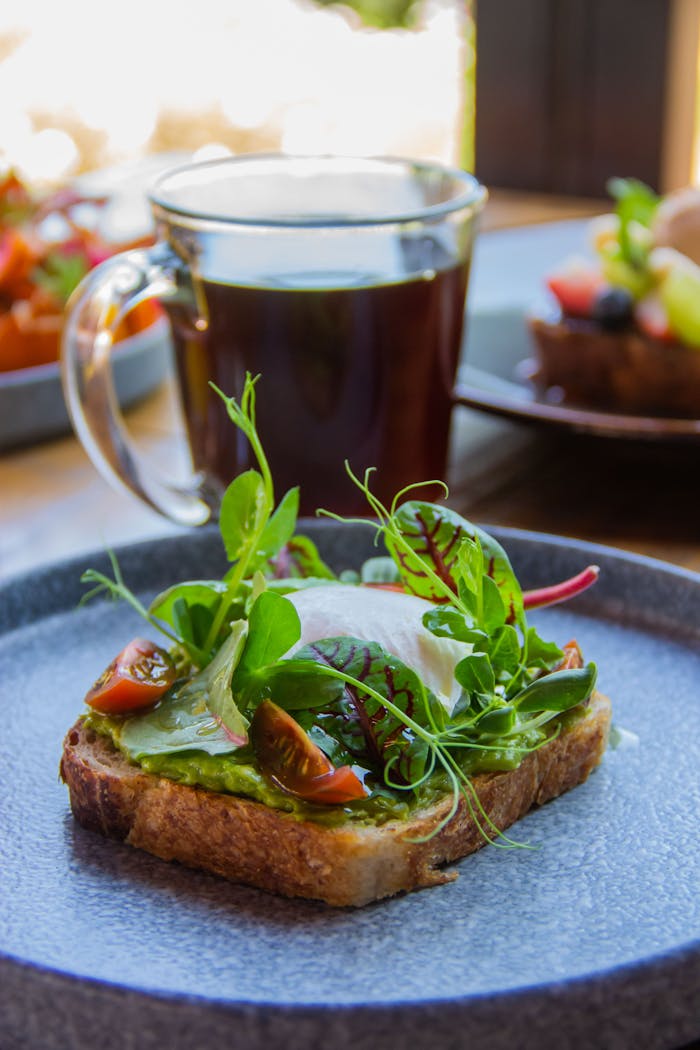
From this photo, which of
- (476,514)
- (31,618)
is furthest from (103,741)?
(476,514)

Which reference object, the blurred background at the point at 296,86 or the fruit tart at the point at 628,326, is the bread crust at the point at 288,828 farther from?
the blurred background at the point at 296,86

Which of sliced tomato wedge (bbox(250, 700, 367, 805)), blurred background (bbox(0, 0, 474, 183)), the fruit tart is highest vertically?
sliced tomato wedge (bbox(250, 700, 367, 805))

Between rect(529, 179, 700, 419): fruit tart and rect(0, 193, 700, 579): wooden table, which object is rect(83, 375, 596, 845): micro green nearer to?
rect(0, 193, 700, 579): wooden table

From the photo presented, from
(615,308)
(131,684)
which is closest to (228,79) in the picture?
(615,308)

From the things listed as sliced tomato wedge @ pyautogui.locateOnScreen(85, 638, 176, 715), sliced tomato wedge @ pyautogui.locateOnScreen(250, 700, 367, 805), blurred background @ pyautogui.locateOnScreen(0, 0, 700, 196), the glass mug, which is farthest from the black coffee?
blurred background @ pyautogui.locateOnScreen(0, 0, 700, 196)

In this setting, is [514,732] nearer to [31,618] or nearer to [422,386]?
[31,618]

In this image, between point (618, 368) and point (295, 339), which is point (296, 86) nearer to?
point (618, 368)

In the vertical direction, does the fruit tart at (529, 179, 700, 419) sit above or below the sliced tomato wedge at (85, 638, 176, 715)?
below
